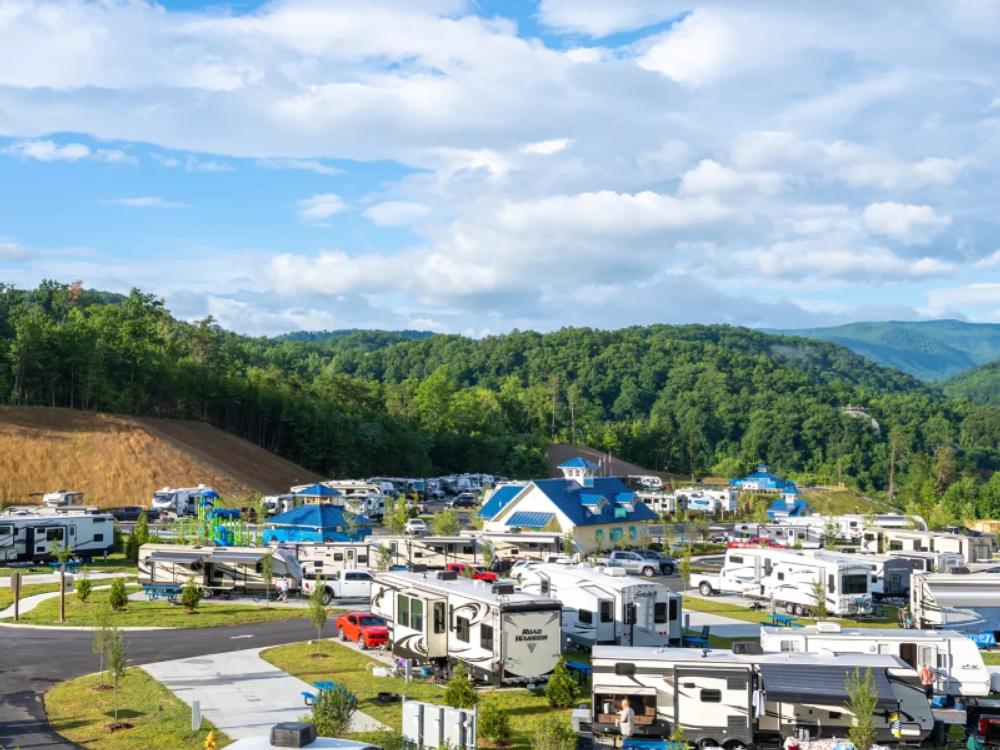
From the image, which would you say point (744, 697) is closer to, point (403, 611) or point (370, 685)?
point (370, 685)

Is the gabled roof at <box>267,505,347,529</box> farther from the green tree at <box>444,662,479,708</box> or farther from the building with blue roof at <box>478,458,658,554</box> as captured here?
the green tree at <box>444,662,479,708</box>

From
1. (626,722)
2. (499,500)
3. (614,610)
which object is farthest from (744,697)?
(499,500)

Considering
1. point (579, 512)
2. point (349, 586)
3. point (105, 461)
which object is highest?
point (105, 461)

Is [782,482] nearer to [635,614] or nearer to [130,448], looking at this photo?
[130,448]

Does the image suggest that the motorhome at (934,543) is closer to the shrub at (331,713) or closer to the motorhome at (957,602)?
the motorhome at (957,602)

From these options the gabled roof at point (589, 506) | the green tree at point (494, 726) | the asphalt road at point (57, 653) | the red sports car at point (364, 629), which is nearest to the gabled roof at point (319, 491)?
the gabled roof at point (589, 506)

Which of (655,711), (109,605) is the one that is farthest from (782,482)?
(655,711)

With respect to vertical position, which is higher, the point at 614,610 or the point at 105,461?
the point at 105,461
